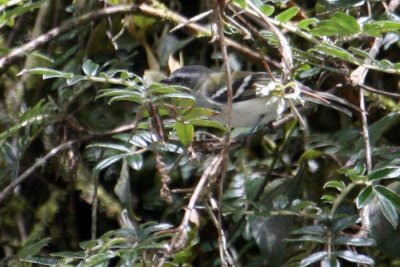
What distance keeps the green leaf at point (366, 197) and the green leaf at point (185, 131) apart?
433 mm

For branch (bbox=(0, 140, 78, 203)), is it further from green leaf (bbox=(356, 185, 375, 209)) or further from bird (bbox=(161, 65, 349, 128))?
green leaf (bbox=(356, 185, 375, 209))

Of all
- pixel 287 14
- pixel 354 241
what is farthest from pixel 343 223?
pixel 287 14

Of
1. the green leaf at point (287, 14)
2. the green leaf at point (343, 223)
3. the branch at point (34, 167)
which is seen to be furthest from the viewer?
the branch at point (34, 167)

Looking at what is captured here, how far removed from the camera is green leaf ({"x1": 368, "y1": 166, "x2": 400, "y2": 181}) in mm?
2168

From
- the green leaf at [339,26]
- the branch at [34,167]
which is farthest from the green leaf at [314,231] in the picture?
the branch at [34,167]

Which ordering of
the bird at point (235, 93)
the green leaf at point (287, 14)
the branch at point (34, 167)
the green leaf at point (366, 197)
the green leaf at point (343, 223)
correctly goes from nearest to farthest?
the green leaf at point (366, 197)
the green leaf at point (343, 223)
the green leaf at point (287, 14)
the branch at point (34, 167)
the bird at point (235, 93)

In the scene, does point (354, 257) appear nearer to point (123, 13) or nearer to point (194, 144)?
point (194, 144)

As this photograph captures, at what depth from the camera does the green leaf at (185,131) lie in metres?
2.17

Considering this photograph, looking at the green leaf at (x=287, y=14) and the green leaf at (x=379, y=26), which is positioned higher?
the green leaf at (x=379, y=26)

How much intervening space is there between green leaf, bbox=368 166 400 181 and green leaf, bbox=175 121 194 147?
0.45 m

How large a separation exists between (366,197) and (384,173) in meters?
0.08

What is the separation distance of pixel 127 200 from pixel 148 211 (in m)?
0.35

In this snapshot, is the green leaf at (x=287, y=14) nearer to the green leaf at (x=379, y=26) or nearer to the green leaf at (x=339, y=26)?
the green leaf at (x=339, y=26)

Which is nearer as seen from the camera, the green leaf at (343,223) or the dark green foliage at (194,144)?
the green leaf at (343,223)
